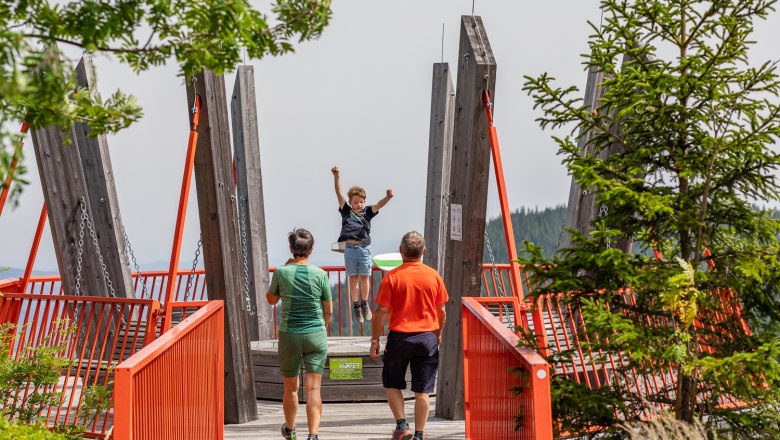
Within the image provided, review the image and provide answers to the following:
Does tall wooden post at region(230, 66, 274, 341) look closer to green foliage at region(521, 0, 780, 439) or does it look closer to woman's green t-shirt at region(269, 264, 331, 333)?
woman's green t-shirt at region(269, 264, 331, 333)

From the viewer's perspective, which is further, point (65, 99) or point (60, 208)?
point (60, 208)

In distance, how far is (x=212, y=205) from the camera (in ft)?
27.6

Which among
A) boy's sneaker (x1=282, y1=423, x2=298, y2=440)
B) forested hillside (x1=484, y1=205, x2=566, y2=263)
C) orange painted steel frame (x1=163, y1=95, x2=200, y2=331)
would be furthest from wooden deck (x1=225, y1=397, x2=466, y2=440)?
forested hillside (x1=484, y1=205, x2=566, y2=263)

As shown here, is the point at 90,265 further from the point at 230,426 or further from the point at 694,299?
the point at 694,299

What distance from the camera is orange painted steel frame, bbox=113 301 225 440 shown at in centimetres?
476

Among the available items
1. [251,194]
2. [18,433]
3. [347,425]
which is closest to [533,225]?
[251,194]

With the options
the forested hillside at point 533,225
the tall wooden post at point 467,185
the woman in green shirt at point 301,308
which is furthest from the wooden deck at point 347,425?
the forested hillside at point 533,225

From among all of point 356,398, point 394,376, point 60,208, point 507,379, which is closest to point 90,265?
point 60,208

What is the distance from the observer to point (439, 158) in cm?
1192

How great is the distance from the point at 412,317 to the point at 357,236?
3.73m

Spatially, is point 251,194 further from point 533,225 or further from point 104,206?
point 533,225

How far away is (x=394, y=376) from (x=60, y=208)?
4.78 metres

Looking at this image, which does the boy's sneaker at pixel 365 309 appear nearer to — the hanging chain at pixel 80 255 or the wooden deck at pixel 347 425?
the wooden deck at pixel 347 425

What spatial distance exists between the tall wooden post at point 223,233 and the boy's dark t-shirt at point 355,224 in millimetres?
1993
